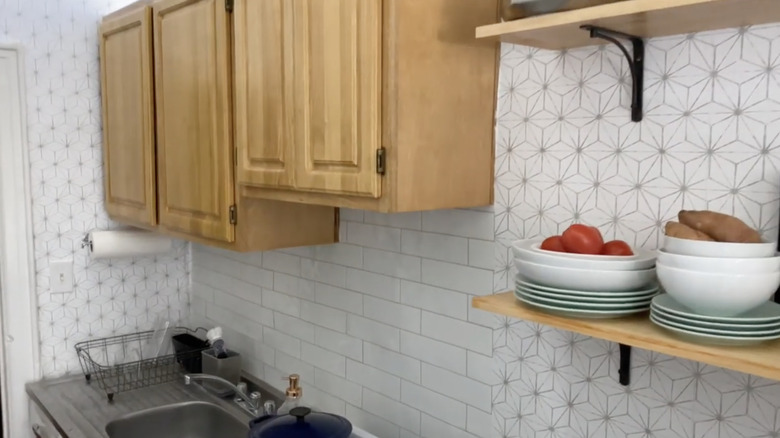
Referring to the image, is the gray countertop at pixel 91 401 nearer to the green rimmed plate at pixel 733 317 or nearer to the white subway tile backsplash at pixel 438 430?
the white subway tile backsplash at pixel 438 430

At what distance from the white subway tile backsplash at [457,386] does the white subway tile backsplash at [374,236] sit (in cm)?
34

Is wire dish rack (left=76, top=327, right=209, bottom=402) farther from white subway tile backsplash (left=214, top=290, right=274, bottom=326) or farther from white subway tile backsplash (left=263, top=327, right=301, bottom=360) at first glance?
white subway tile backsplash (left=263, top=327, right=301, bottom=360)

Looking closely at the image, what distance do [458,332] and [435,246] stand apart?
226mm

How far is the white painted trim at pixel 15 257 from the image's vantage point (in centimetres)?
250

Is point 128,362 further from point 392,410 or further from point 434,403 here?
point 434,403

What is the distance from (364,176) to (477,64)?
0.37 m

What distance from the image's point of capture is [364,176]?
1423mm

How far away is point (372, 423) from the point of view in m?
Result: 2.03

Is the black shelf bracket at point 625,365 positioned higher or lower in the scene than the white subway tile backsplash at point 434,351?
higher

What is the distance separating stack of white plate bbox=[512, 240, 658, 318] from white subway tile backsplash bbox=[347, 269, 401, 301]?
0.76 metres

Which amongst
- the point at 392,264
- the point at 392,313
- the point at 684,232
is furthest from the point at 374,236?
the point at 684,232

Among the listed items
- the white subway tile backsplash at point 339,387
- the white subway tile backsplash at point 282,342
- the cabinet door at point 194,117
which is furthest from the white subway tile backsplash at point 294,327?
the cabinet door at point 194,117

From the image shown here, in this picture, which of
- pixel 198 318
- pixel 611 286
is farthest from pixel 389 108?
pixel 198 318

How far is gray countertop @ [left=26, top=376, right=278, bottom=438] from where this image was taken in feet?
7.29
